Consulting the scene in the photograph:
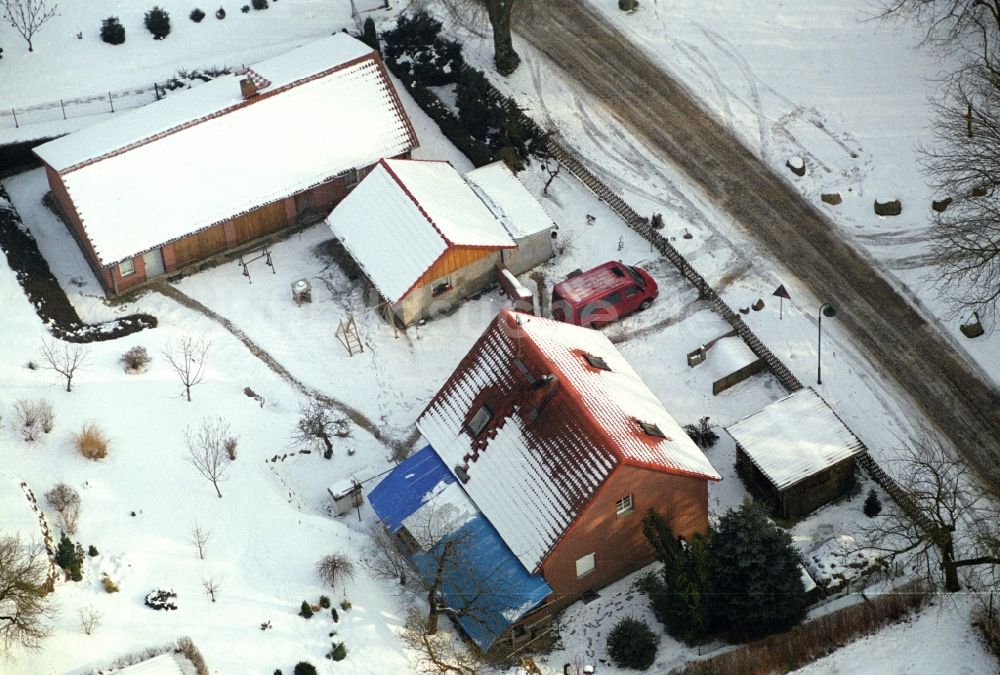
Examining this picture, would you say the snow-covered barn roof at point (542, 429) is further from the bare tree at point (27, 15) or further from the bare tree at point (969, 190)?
the bare tree at point (27, 15)

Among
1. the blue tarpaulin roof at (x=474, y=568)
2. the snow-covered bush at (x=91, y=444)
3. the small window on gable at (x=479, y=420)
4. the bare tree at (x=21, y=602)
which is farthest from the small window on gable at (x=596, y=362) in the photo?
the bare tree at (x=21, y=602)

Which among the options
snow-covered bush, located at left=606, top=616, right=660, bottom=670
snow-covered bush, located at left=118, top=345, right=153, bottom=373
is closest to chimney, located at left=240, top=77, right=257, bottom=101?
snow-covered bush, located at left=118, top=345, right=153, bottom=373

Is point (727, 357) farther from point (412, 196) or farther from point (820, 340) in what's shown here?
point (412, 196)

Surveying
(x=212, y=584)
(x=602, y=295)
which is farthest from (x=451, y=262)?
(x=212, y=584)

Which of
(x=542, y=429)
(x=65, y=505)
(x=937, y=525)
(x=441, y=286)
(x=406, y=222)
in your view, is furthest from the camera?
(x=406, y=222)

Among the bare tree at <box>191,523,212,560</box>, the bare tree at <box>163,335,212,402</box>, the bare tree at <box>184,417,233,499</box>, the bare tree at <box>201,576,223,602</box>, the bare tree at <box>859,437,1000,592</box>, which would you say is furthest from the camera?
the bare tree at <box>163,335,212,402</box>

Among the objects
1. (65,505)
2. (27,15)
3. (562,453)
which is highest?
(27,15)

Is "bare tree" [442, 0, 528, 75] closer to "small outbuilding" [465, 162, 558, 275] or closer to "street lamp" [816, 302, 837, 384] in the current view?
"small outbuilding" [465, 162, 558, 275]

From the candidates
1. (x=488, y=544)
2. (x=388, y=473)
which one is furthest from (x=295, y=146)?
(x=488, y=544)
